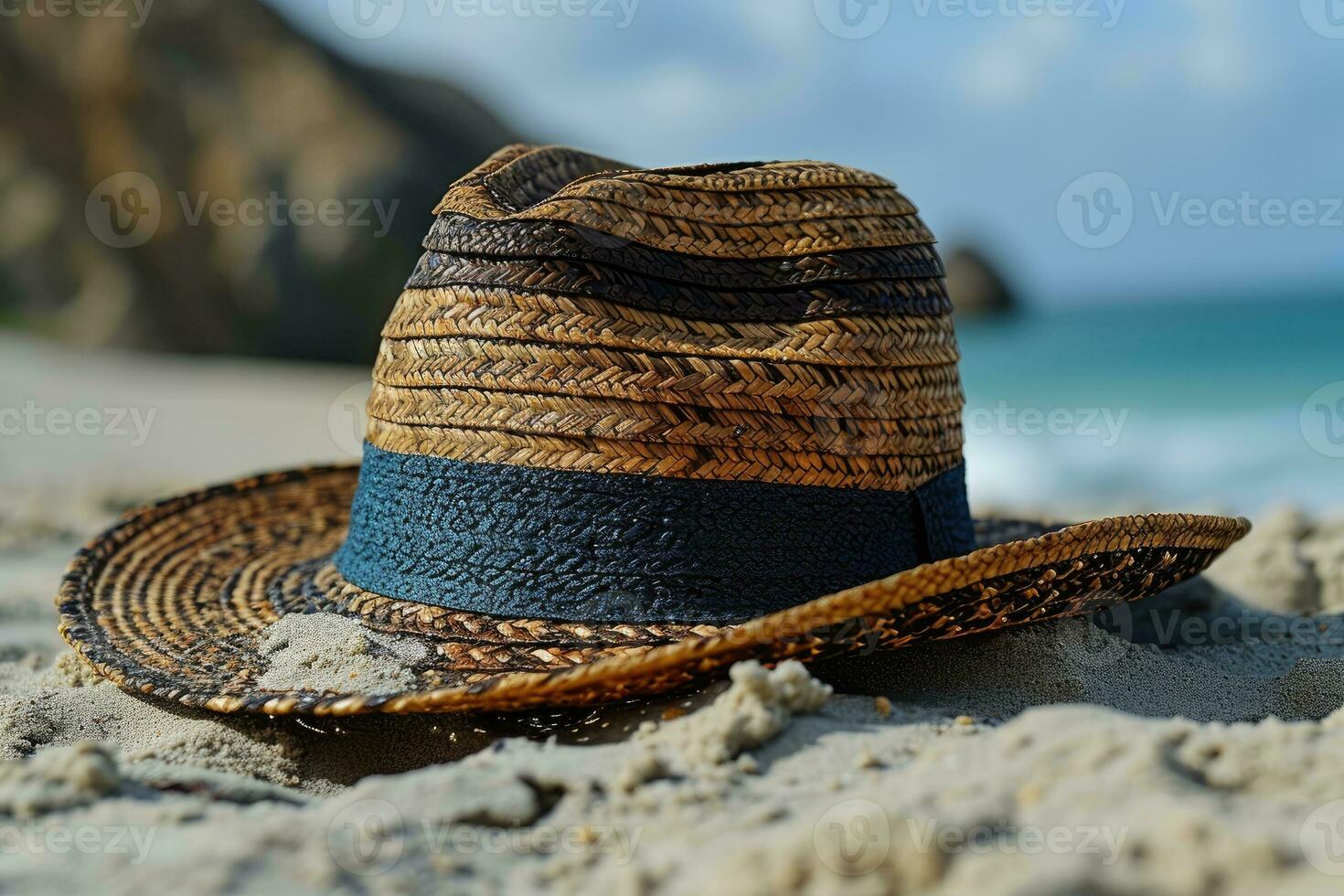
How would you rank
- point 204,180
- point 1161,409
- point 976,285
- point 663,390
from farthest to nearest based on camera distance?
point 976,285, point 204,180, point 1161,409, point 663,390

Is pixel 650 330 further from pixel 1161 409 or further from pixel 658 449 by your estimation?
pixel 1161 409

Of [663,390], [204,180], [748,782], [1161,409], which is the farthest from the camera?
[204,180]

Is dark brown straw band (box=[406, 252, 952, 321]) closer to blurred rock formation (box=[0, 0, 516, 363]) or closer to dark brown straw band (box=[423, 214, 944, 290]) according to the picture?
dark brown straw band (box=[423, 214, 944, 290])

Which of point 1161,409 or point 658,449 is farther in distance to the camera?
point 1161,409

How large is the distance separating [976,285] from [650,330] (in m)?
24.1

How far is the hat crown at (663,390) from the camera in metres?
2.37

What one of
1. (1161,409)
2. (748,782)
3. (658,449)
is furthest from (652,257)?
(1161,409)

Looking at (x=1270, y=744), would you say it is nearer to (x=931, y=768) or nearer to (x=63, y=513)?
(x=931, y=768)

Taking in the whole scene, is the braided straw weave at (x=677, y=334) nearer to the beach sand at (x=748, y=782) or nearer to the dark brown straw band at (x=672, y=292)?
the dark brown straw band at (x=672, y=292)

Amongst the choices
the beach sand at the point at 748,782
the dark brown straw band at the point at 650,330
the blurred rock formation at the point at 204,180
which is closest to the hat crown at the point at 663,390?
the dark brown straw band at the point at 650,330

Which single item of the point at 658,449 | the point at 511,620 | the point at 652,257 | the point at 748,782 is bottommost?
the point at 748,782

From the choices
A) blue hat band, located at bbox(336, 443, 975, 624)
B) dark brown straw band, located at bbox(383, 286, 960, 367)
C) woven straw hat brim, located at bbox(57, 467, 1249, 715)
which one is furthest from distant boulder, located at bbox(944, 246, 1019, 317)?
blue hat band, located at bbox(336, 443, 975, 624)

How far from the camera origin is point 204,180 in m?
16.5

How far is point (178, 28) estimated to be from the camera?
16.9 m
